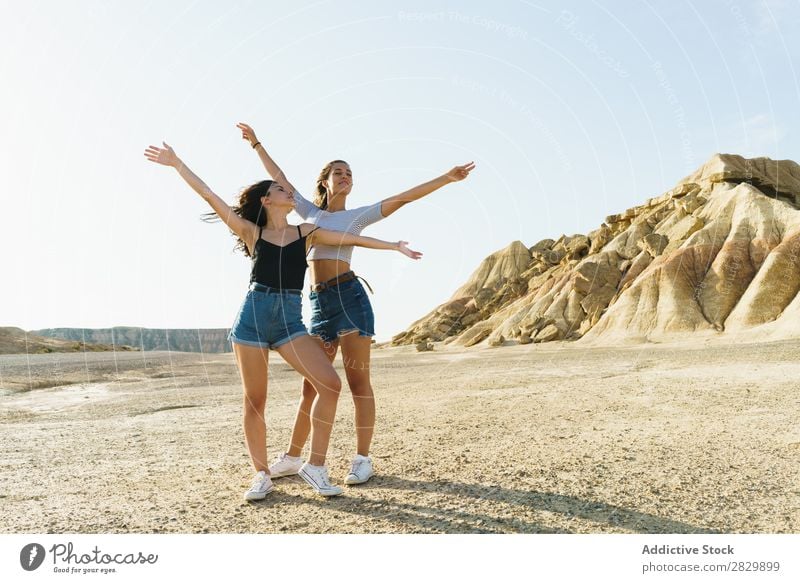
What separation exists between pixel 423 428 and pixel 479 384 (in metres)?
6.54

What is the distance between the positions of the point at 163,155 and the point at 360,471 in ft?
9.98

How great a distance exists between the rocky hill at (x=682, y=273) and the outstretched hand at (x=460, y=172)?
28185mm

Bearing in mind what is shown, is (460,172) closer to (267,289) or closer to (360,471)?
(267,289)

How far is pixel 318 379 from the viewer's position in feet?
14.9

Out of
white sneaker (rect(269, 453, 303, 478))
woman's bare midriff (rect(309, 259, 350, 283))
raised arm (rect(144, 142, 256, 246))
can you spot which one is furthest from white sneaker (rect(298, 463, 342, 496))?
raised arm (rect(144, 142, 256, 246))

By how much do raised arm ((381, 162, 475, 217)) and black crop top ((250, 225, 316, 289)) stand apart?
2.84 feet

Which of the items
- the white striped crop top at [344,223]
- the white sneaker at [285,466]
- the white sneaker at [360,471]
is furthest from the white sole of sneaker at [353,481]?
the white striped crop top at [344,223]

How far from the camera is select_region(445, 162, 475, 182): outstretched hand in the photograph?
508 centimetres

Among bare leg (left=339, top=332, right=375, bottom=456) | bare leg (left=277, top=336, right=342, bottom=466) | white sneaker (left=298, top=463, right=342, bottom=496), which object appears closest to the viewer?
bare leg (left=277, top=336, right=342, bottom=466)

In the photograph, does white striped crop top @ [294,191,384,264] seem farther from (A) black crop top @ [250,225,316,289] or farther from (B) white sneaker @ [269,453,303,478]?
(B) white sneaker @ [269,453,303,478]

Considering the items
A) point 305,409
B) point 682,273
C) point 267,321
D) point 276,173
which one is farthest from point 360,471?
point 682,273

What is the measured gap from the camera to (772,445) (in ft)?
19.7
